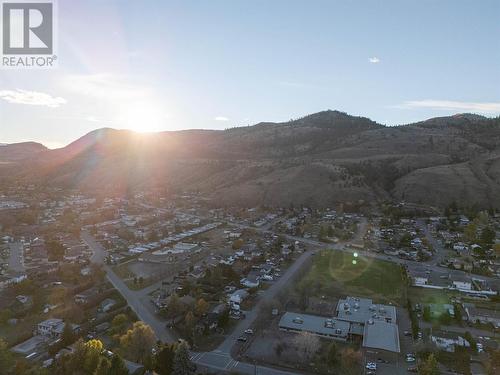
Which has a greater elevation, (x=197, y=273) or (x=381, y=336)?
(x=197, y=273)

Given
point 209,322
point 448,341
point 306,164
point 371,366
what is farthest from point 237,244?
point 306,164

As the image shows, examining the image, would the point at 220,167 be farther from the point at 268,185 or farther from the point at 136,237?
the point at 136,237

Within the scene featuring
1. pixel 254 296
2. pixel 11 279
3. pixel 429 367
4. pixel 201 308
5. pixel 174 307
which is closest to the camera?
pixel 429 367

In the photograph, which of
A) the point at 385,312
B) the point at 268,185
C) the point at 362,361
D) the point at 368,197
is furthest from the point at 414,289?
the point at 268,185

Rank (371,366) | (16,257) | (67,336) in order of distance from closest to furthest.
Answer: (371,366), (67,336), (16,257)

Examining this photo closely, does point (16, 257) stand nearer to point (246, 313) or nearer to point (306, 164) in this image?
point (246, 313)

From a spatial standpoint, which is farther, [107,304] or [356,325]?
[107,304]

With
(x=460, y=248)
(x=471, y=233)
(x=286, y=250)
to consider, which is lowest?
(x=286, y=250)

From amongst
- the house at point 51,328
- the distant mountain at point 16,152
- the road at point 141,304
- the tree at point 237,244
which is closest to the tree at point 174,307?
the road at point 141,304
